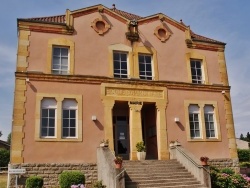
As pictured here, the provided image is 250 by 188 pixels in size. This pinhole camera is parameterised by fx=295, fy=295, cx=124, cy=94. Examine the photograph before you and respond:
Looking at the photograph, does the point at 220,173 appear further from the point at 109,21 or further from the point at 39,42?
the point at 39,42

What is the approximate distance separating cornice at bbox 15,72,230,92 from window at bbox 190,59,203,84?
55 cm

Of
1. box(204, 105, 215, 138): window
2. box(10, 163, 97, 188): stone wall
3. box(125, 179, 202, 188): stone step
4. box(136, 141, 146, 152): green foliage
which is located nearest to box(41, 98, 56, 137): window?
box(10, 163, 97, 188): stone wall

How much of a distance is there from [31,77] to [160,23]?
9338mm

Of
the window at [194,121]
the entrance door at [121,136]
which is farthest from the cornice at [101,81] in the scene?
the entrance door at [121,136]

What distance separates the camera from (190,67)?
Result: 65.4ft

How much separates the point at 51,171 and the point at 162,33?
37.1 ft

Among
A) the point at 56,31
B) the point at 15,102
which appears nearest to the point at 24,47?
the point at 56,31

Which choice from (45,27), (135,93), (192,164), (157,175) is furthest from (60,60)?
(192,164)

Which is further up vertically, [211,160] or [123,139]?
[123,139]

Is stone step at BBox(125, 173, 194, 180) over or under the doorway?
under

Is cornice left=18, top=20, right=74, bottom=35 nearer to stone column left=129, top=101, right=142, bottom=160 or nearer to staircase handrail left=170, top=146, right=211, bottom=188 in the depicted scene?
stone column left=129, top=101, right=142, bottom=160

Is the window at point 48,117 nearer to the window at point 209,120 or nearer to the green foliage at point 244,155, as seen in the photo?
the window at point 209,120

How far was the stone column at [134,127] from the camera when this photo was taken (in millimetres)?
16953

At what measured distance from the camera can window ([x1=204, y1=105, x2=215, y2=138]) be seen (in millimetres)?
19105
